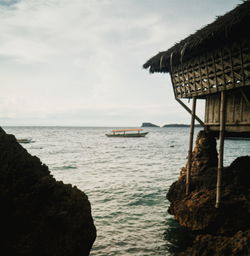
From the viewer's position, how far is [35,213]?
11.7 ft

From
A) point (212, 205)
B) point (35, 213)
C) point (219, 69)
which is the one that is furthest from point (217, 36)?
point (35, 213)

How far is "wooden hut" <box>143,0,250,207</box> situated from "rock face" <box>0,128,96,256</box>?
541 cm

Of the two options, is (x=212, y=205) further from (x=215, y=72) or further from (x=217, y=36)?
(x=217, y=36)

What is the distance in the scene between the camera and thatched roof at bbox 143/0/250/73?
6340mm

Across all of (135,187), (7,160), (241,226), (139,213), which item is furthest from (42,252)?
(135,187)

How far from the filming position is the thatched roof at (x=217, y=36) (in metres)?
6.34

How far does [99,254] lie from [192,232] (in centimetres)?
343

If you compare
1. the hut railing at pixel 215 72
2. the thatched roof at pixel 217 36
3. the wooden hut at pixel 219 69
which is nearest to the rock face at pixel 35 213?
the wooden hut at pixel 219 69

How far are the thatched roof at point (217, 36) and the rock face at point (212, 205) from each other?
3808mm

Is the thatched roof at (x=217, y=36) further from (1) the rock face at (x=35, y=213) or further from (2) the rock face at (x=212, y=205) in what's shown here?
(1) the rock face at (x=35, y=213)

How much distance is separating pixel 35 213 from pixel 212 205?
611 cm

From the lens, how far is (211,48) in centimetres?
791

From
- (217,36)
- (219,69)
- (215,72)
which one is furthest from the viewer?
(215,72)

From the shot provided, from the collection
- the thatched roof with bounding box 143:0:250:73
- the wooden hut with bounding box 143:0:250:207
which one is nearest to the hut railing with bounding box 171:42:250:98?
the wooden hut with bounding box 143:0:250:207
